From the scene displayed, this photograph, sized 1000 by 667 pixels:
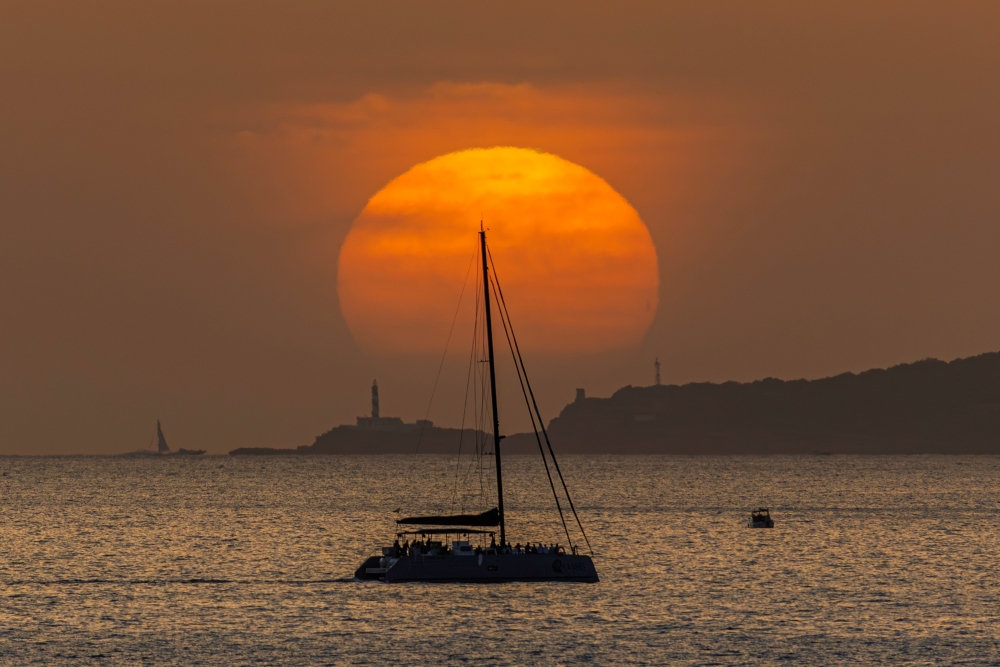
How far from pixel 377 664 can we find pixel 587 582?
26.7 m

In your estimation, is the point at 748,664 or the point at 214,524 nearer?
the point at 748,664

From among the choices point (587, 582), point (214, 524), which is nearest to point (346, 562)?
point (587, 582)

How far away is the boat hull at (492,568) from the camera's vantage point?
8738 cm

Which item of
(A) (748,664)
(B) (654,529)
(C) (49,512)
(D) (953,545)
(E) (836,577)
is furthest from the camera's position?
(C) (49,512)

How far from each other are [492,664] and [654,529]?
8222 centimetres

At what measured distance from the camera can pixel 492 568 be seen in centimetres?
8769

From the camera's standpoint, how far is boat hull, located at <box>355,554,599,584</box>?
287 feet

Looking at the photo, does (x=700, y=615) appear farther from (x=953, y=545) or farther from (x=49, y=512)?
(x=49, y=512)

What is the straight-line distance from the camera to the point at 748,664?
2562 inches

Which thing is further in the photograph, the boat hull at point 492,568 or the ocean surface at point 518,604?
the boat hull at point 492,568

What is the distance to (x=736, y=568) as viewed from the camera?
106 meters

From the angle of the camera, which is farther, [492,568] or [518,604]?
[492,568]

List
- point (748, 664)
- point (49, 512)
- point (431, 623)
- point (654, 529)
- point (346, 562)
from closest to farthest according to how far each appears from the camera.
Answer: point (748, 664)
point (431, 623)
point (346, 562)
point (654, 529)
point (49, 512)

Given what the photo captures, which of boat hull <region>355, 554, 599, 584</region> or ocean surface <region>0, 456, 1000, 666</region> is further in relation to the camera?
boat hull <region>355, 554, 599, 584</region>
